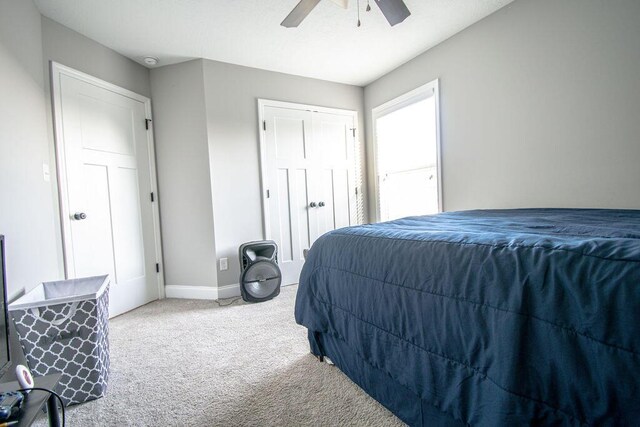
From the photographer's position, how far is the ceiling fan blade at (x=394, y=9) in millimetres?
1758

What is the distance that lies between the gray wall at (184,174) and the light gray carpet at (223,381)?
2.47 ft

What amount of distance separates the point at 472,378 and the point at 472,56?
2.68 m

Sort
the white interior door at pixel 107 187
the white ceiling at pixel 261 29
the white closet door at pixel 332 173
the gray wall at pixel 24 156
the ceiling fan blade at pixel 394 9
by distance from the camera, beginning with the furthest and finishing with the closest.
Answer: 1. the white closet door at pixel 332 173
2. the white interior door at pixel 107 187
3. the white ceiling at pixel 261 29
4. the ceiling fan blade at pixel 394 9
5. the gray wall at pixel 24 156

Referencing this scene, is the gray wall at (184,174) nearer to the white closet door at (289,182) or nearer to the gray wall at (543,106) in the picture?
the white closet door at (289,182)

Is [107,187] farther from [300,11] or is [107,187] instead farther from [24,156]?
[300,11]

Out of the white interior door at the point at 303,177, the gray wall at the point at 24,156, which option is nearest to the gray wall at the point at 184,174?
the white interior door at the point at 303,177

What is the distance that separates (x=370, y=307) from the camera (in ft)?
3.92

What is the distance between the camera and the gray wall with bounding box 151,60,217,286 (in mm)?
2967

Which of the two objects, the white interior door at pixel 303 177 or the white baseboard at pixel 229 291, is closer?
the white baseboard at pixel 229 291

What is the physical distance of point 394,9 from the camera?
1811 millimetres

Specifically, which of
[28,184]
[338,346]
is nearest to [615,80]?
[338,346]

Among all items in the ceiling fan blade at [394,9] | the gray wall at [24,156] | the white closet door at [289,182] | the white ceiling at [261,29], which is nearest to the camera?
the gray wall at [24,156]

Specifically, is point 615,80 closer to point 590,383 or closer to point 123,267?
point 590,383

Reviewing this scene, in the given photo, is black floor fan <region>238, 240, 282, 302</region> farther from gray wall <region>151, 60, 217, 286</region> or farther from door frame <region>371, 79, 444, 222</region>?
door frame <region>371, 79, 444, 222</region>
